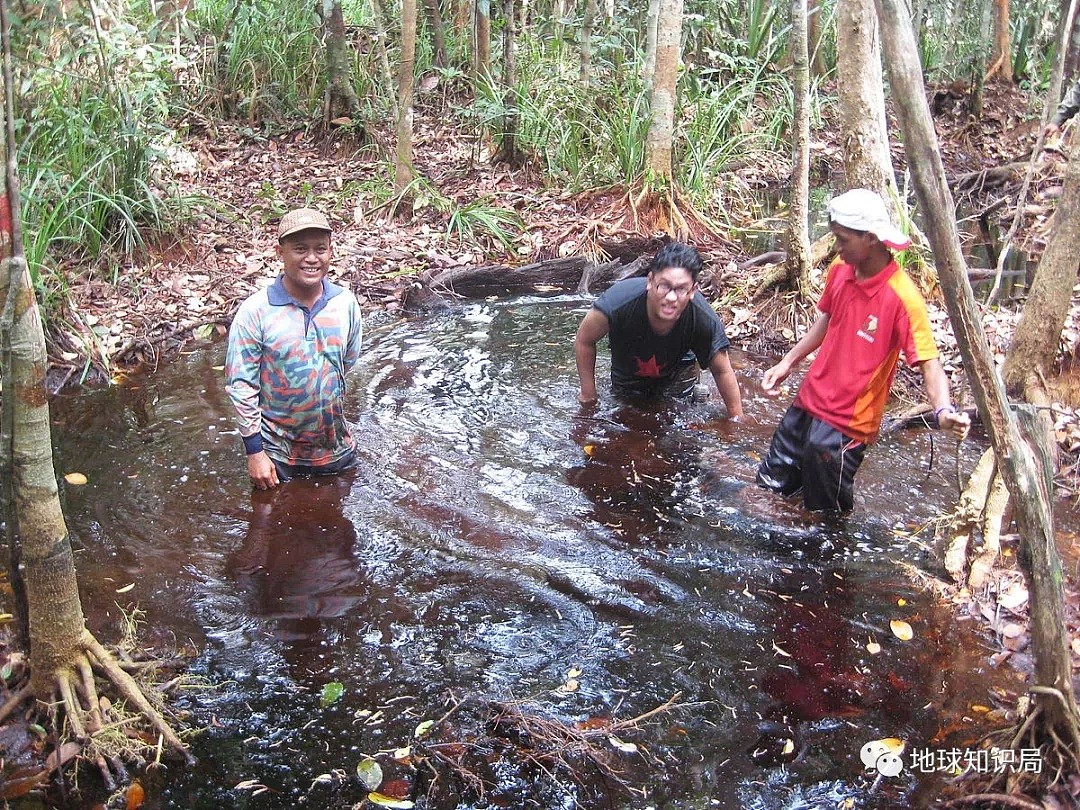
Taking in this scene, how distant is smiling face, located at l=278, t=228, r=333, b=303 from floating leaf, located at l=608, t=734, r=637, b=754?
8.23 feet

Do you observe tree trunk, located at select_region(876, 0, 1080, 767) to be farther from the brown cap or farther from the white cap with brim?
the brown cap

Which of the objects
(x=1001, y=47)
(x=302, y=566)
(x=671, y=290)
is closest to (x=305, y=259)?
(x=302, y=566)

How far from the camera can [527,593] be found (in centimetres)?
414

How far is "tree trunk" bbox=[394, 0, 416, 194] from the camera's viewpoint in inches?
363

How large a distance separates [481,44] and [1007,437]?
399 inches

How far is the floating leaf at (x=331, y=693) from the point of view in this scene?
3.38 meters

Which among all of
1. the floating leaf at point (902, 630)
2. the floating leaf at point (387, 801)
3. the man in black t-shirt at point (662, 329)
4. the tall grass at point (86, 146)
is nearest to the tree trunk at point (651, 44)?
the tall grass at point (86, 146)

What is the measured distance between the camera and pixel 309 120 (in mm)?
11719

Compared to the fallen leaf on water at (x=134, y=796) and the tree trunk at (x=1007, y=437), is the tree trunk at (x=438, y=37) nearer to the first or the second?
the tree trunk at (x=1007, y=437)

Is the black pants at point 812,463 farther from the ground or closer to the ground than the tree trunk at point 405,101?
closer to the ground

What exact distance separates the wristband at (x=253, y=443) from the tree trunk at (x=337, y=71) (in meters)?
7.78

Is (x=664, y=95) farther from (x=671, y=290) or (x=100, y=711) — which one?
(x=100, y=711)

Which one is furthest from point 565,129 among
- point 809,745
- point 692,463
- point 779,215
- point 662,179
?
point 809,745

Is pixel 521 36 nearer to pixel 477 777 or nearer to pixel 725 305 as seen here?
pixel 725 305
